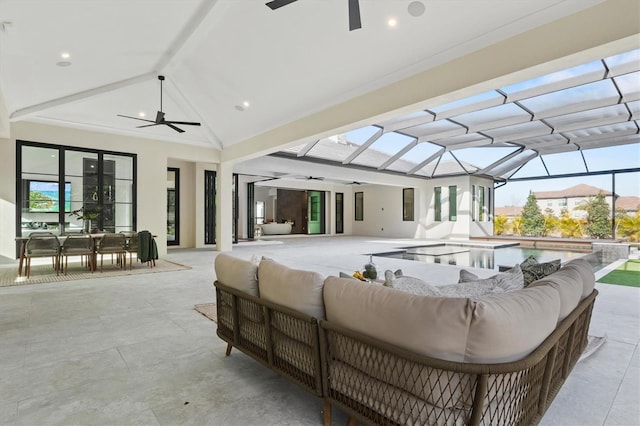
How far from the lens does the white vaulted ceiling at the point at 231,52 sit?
3842 millimetres

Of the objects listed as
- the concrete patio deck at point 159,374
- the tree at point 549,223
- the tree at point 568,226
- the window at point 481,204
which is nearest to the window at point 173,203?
the concrete patio deck at point 159,374

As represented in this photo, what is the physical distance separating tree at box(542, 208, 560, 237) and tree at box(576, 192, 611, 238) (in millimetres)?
984

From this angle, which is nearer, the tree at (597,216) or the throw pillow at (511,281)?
the throw pillow at (511,281)

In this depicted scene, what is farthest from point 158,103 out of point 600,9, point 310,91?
point 600,9

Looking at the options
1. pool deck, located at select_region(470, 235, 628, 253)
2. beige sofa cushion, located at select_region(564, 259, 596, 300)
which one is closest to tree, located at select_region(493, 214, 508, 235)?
pool deck, located at select_region(470, 235, 628, 253)

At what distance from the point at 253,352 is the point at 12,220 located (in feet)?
24.4

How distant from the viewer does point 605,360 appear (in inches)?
100.0

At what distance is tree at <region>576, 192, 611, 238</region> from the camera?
485 inches

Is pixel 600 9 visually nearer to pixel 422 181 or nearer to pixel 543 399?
pixel 543 399

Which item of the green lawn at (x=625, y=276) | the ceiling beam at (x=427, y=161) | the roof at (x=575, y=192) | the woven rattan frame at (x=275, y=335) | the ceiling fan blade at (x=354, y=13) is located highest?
the ceiling beam at (x=427, y=161)

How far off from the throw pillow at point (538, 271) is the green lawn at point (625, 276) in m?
4.10

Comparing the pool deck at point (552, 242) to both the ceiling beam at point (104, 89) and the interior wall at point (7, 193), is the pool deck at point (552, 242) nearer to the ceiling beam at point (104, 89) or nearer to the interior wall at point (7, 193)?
the ceiling beam at point (104, 89)

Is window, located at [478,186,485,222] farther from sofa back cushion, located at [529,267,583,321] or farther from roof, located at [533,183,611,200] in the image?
sofa back cushion, located at [529,267,583,321]

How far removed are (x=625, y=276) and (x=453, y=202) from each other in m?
8.81
